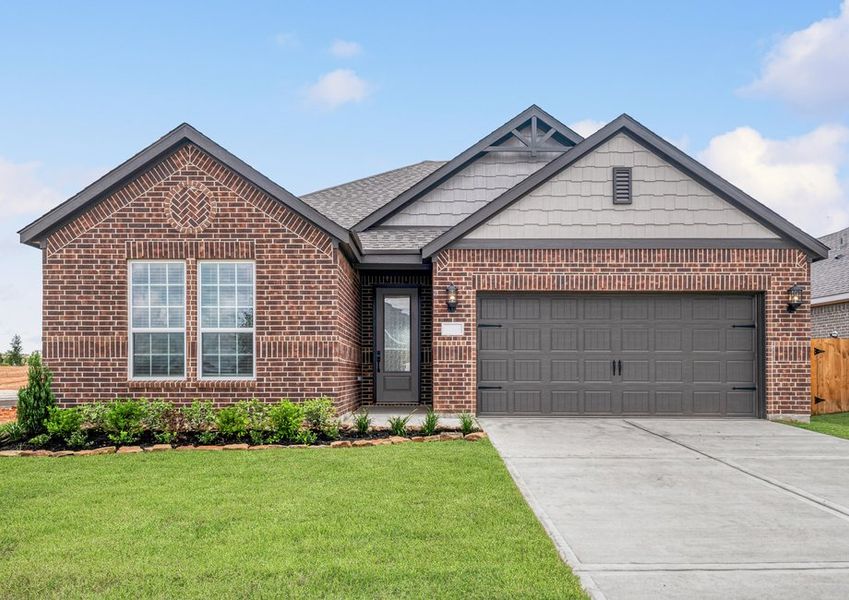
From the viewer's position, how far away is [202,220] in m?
11.8

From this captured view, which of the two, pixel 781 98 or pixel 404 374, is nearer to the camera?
pixel 404 374

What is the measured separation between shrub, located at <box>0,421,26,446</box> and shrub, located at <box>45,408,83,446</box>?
637 mm

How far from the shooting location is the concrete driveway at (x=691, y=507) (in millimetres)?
4535

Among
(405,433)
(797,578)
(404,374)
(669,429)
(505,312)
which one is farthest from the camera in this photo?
(404,374)

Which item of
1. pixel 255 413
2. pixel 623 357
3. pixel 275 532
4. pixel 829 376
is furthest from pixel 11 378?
pixel 829 376

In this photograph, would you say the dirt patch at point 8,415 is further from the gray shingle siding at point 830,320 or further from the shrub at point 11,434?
the gray shingle siding at point 830,320

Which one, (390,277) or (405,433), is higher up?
(390,277)

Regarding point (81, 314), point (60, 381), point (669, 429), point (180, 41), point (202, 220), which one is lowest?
point (669, 429)

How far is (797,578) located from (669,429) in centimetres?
712

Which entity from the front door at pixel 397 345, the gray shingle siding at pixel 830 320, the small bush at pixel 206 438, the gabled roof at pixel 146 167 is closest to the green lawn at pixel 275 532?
the small bush at pixel 206 438

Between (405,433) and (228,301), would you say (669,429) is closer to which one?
(405,433)

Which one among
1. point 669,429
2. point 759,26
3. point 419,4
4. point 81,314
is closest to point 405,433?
point 669,429

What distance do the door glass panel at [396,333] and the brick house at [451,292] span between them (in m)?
0.04

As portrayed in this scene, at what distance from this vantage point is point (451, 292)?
41.6 feet
